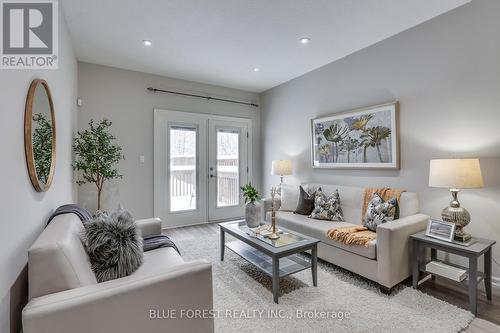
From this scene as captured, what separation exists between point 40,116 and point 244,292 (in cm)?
204

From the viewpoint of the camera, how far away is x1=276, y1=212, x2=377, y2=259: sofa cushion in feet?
7.47

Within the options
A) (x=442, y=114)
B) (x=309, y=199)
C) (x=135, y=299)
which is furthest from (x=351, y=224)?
(x=135, y=299)

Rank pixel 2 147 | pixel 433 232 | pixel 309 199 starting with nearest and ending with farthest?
pixel 2 147
pixel 433 232
pixel 309 199

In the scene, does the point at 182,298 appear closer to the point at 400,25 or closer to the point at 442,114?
the point at 442,114

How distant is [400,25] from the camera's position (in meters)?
2.71

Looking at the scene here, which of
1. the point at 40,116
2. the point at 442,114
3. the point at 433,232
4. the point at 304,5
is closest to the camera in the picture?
the point at 40,116

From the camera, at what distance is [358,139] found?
3.32m

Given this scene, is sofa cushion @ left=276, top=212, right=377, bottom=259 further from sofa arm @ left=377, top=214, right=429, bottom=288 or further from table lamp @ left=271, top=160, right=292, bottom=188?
table lamp @ left=271, top=160, right=292, bottom=188

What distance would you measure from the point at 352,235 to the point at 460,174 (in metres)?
1.02

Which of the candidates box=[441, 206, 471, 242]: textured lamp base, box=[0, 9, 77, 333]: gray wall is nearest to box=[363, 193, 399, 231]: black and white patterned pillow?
box=[441, 206, 471, 242]: textured lamp base

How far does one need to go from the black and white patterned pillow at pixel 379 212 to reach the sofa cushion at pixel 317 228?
0.89ft

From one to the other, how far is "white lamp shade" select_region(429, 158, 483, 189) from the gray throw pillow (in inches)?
58.2

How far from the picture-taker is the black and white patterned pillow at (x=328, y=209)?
309cm

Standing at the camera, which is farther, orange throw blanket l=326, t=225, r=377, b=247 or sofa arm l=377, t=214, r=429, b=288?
orange throw blanket l=326, t=225, r=377, b=247
